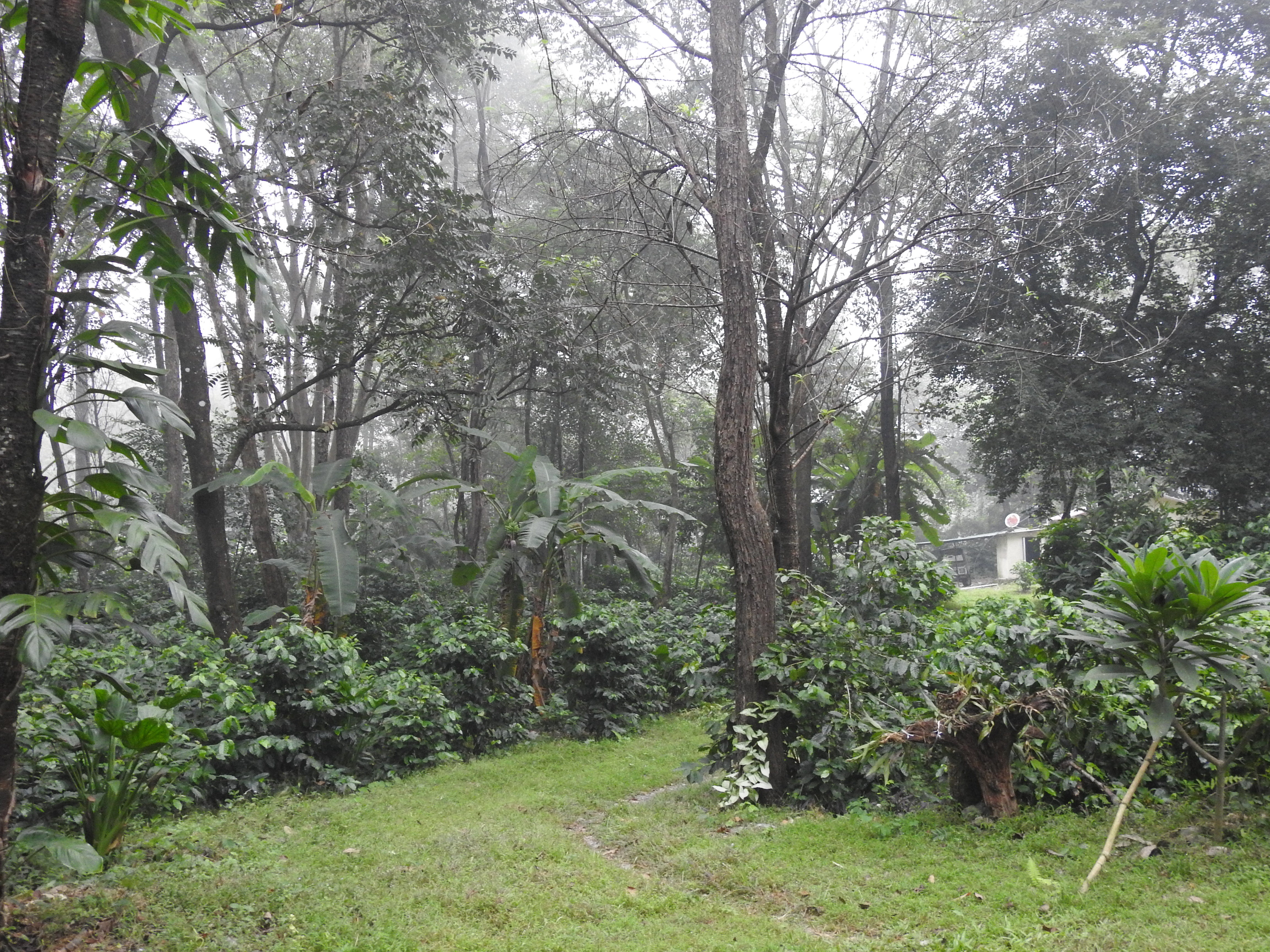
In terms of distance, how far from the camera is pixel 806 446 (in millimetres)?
7727

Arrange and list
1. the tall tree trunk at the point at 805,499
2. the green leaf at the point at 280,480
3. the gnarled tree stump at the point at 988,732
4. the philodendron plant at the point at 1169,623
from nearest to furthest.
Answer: the philodendron plant at the point at 1169,623 < the gnarled tree stump at the point at 988,732 < the green leaf at the point at 280,480 < the tall tree trunk at the point at 805,499

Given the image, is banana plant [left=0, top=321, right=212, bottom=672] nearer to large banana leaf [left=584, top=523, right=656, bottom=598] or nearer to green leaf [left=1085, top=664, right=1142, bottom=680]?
green leaf [left=1085, top=664, right=1142, bottom=680]

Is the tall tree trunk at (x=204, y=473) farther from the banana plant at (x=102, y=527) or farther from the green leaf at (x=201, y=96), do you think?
the green leaf at (x=201, y=96)

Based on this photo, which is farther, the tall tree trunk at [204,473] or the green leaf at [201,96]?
the tall tree trunk at [204,473]

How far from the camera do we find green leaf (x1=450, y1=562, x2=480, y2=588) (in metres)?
8.75

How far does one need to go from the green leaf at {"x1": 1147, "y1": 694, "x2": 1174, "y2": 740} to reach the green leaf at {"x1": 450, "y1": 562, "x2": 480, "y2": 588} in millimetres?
6479

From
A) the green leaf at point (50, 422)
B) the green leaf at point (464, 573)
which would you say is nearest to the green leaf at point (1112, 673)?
the green leaf at point (50, 422)

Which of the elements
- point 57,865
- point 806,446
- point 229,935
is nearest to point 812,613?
point 806,446

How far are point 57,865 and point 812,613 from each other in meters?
4.70

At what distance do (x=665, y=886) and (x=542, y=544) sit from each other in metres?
4.20

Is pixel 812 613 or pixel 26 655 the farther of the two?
pixel 812 613

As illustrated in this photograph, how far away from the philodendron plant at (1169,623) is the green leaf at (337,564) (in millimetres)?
5662

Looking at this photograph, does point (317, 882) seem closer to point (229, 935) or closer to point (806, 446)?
point (229, 935)

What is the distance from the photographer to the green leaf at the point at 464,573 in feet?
28.7
